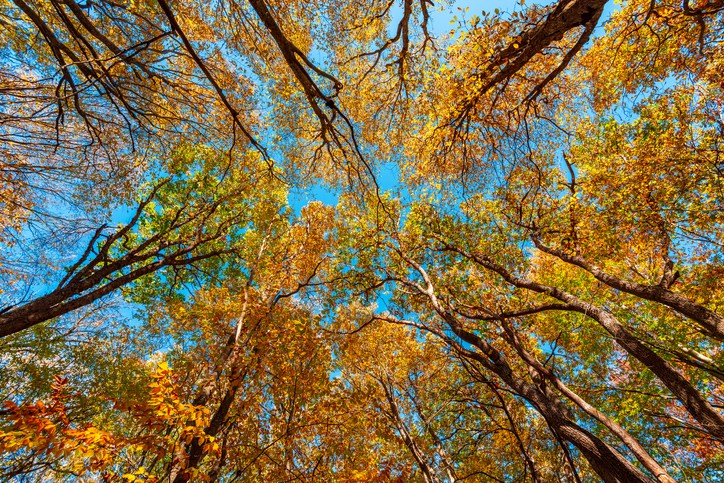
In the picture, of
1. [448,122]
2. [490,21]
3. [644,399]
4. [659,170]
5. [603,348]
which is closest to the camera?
[490,21]

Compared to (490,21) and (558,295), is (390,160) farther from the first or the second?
(558,295)

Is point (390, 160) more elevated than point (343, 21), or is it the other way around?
point (343, 21)

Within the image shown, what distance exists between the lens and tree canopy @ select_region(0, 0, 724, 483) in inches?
157

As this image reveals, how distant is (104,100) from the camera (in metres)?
5.39

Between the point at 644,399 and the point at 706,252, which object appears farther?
the point at 706,252

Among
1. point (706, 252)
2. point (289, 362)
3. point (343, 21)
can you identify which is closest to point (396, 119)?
point (343, 21)

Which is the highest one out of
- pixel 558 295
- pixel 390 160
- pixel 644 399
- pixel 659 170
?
pixel 659 170

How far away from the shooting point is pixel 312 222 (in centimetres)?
1032

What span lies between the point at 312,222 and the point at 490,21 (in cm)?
726

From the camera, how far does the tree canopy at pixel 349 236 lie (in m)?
4.00

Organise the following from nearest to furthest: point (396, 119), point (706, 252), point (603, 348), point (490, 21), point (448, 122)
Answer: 1. point (490, 21)
2. point (448, 122)
3. point (396, 119)
4. point (706, 252)
5. point (603, 348)

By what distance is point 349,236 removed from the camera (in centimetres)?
871

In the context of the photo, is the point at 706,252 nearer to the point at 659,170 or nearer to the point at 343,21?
the point at 659,170

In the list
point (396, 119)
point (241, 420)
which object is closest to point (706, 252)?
point (396, 119)
